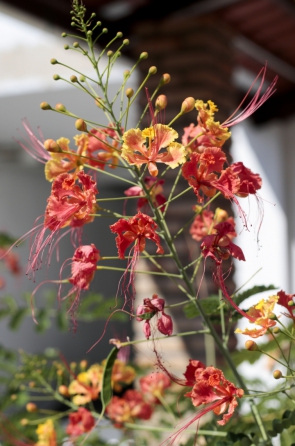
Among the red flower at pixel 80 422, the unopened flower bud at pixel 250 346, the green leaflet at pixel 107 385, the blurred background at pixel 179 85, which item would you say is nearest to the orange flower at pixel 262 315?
the unopened flower bud at pixel 250 346

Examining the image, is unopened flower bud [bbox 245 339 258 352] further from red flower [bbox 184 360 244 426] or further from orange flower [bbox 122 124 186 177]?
orange flower [bbox 122 124 186 177]

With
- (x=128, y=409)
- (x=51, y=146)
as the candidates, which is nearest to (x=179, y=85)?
(x=128, y=409)

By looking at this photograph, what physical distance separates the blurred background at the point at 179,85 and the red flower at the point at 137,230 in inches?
16.8

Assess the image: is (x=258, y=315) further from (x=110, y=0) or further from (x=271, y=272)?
(x=271, y=272)

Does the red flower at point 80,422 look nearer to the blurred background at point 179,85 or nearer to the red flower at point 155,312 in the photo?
the blurred background at point 179,85

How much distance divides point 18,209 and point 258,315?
5966mm

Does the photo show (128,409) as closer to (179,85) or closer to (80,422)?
(80,422)

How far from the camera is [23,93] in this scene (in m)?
4.62

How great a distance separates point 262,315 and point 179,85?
2.60 m

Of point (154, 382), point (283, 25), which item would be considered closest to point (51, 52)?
point (283, 25)

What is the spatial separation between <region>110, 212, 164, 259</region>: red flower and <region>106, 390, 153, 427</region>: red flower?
15.3 inches

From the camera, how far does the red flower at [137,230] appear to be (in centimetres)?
58

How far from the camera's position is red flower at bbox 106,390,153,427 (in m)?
0.93

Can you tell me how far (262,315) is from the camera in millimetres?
589
